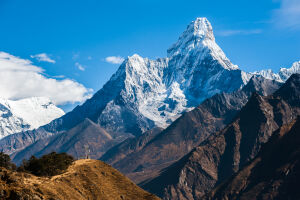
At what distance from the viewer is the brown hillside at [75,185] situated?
8131 cm

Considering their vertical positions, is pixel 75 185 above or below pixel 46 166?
below

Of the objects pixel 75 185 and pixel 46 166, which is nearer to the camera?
pixel 75 185

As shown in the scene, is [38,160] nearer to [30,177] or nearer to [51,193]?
[30,177]

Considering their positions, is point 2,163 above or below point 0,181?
above

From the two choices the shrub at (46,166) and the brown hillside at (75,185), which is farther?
the shrub at (46,166)

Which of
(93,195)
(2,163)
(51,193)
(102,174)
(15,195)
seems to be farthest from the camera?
(102,174)

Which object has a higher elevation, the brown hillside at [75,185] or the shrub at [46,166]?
the shrub at [46,166]

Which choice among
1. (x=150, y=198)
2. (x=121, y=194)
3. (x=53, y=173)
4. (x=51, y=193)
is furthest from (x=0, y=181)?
(x=150, y=198)

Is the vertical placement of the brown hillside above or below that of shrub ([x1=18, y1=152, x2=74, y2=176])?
below

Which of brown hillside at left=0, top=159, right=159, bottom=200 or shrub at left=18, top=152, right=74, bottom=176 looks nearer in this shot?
brown hillside at left=0, top=159, right=159, bottom=200

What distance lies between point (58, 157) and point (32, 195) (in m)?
50.7

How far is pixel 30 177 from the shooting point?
104500 mm

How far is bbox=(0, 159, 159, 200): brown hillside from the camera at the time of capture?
81.3 m

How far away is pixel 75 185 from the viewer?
11750 cm
